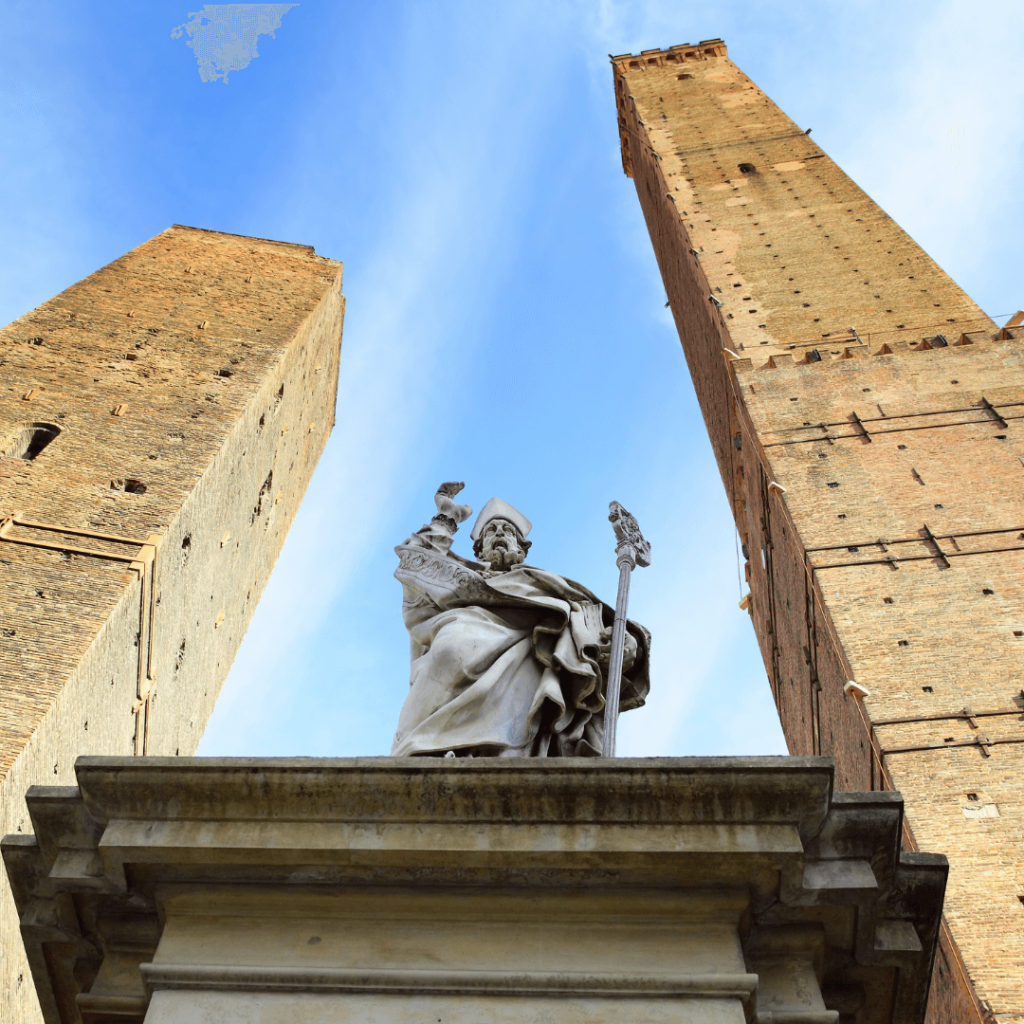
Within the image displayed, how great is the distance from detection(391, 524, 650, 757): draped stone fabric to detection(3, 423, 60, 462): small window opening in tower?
13.5 meters

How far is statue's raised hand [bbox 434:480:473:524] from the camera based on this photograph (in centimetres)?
514

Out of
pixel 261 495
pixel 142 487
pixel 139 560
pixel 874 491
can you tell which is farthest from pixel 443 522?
pixel 261 495

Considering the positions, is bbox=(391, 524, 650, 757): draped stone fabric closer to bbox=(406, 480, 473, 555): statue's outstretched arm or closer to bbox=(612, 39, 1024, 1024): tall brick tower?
bbox=(406, 480, 473, 555): statue's outstretched arm

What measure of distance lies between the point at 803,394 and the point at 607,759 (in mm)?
15214

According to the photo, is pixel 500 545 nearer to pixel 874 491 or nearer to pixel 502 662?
pixel 502 662

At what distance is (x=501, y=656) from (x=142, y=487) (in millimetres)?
13240

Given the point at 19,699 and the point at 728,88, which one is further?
the point at 728,88

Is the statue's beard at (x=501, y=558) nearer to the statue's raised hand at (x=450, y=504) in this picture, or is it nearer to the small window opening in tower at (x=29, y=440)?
the statue's raised hand at (x=450, y=504)

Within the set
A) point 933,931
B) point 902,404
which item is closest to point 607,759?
point 933,931

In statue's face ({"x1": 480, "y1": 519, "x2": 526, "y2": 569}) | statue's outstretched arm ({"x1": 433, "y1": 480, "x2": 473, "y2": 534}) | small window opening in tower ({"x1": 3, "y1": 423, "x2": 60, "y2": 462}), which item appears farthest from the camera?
small window opening in tower ({"x1": 3, "y1": 423, "x2": 60, "y2": 462})

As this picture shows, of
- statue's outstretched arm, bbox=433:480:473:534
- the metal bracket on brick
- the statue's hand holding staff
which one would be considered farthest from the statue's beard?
the metal bracket on brick

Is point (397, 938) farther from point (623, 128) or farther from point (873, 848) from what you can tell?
point (623, 128)

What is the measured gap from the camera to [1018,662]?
12.4m

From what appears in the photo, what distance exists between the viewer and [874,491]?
51.4 ft
